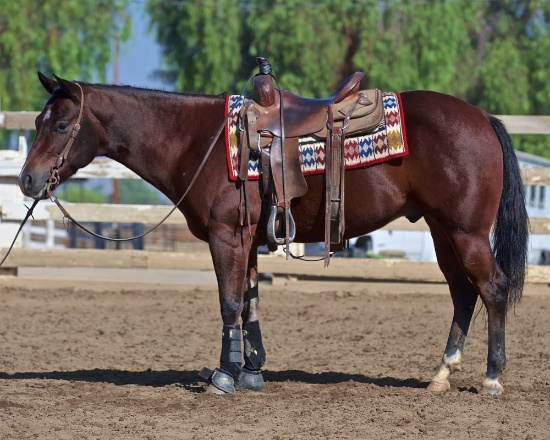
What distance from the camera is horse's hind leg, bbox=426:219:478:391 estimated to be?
5.47 meters

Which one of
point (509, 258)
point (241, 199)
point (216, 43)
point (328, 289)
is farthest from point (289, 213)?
point (216, 43)

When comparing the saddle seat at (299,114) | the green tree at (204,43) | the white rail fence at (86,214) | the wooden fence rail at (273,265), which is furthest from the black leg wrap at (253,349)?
the green tree at (204,43)

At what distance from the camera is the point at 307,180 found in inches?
209

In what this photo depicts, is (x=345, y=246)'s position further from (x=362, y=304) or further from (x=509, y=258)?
(x=362, y=304)

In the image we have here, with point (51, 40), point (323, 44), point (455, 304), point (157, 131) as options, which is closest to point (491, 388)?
point (455, 304)

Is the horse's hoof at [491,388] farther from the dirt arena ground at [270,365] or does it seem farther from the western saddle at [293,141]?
the western saddle at [293,141]

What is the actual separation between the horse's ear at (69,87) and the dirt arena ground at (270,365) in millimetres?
1796

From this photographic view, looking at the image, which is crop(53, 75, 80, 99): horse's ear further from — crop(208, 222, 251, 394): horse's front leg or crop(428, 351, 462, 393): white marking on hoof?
crop(428, 351, 462, 393): white marking on hoof

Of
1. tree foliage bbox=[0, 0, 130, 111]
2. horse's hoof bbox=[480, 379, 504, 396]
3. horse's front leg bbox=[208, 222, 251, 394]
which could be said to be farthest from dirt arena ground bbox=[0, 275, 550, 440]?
tree foliage bbox=[0, 0, 130, 111]

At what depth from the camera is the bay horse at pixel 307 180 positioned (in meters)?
5.18

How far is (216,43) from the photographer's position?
24016 mm

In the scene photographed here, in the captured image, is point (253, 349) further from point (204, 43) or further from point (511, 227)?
point (204, 43)

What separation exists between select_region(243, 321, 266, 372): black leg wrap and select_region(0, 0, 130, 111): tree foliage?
17.9m

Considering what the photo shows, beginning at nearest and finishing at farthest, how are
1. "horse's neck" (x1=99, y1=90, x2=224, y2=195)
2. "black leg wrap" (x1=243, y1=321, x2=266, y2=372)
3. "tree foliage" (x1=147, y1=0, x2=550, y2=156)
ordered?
1. "horse's neck" (x1=99, y1=90, x2=224, y2=195)
2. "black leg wrap" (x1=243, y1=321, x2=266, y2=372)
3. "tree foliage" (x1=147, y1=0, x2=550, y2=156)
